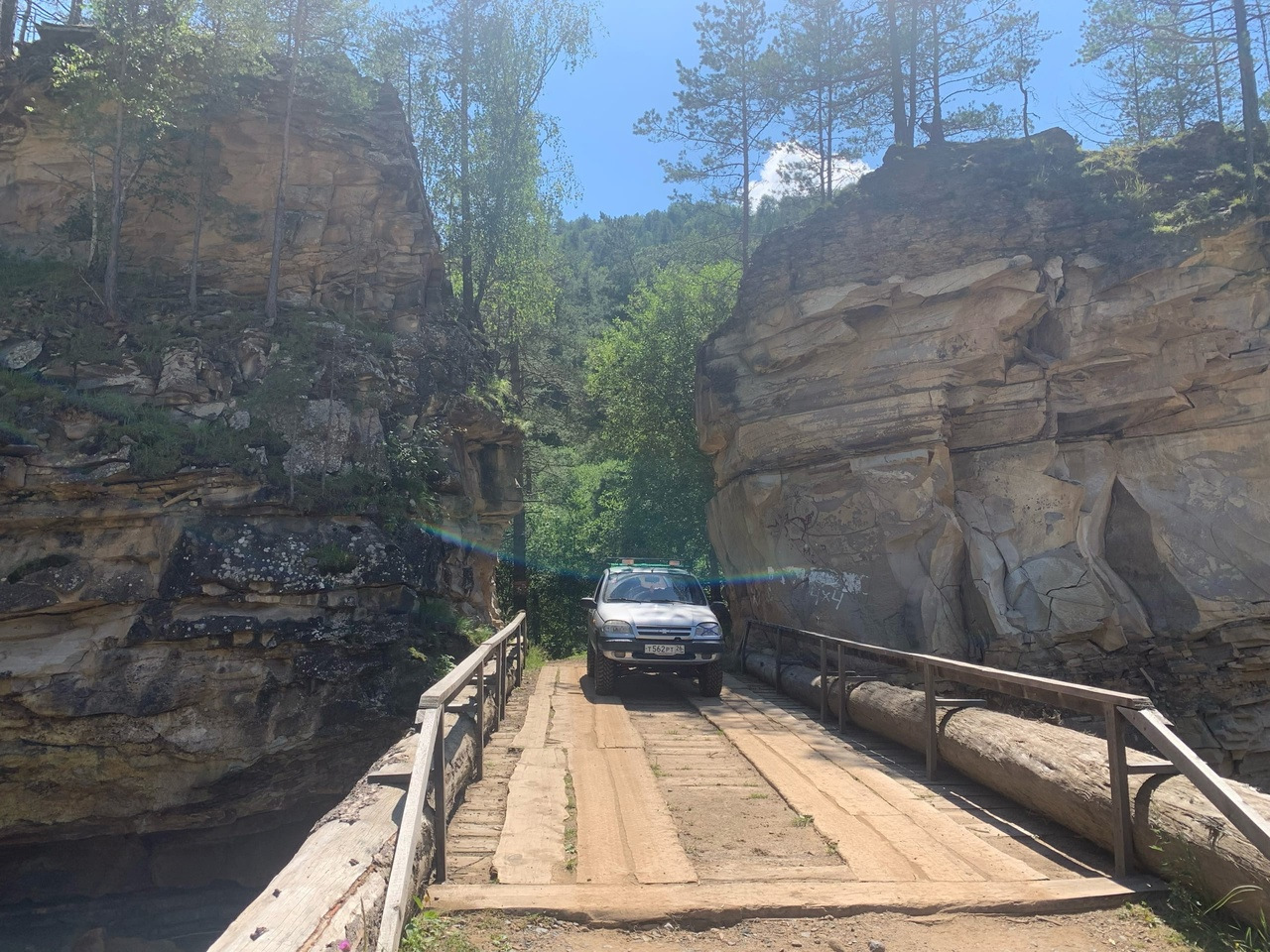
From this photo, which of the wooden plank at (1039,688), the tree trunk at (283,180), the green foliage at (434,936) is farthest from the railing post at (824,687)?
the tree trunk at (283,180)

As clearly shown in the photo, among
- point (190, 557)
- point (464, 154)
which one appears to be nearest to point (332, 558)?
point (190, 557)

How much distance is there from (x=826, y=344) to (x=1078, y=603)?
6.67m

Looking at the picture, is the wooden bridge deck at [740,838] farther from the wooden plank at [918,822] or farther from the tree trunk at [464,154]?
the tree trunk at [464,154]

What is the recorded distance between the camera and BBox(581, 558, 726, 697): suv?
11.0 m

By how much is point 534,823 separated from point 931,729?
3509 mm

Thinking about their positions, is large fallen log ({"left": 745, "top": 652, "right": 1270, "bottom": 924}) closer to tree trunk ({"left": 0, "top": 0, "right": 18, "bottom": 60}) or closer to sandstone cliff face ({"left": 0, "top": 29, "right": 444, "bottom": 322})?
sandstone cliff face ({"left": 0, "top": 29, "right": 444, "bottom": 322})

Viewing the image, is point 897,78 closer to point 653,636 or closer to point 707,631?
point 707,631

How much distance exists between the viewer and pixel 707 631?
11164mm

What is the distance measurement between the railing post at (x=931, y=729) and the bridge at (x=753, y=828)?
0.09ft

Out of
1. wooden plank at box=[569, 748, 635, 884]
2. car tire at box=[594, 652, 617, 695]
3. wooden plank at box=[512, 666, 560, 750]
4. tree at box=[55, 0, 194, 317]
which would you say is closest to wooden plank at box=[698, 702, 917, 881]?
wooden plank at box=[569, 748, 635, 884]

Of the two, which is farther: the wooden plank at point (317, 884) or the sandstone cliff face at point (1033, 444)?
the sandstone cliff face at point (1033, 444)

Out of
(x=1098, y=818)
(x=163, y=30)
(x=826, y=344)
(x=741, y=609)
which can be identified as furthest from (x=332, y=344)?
(x=1098, y=818)

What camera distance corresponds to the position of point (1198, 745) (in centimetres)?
1383

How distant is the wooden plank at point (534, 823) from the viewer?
442 centimetres
